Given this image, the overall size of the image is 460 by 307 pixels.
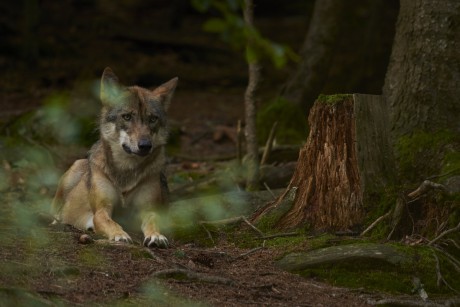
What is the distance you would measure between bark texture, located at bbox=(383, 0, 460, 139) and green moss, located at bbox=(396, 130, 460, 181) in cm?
14

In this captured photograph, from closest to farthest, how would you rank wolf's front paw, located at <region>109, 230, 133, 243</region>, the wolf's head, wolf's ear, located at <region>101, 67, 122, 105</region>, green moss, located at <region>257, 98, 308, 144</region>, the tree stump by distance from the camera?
the tree stump, wolf's front paw, located at <region>109, 230, 133, 243</region>, the wolf's head, wolf's ear, located at <region>101, 67, 122, 105</region>, green moss, located at <region>257, 98, 308, 144</region>

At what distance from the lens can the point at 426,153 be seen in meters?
9.38

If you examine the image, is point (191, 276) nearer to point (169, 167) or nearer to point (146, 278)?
point (146, 278)

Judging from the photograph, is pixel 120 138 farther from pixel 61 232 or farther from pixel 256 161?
pixel 256 161

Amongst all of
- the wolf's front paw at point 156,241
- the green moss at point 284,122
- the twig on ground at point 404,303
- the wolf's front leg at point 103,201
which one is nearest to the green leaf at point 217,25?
the twig on ground at point 404,303

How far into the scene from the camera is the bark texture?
31.4 ft

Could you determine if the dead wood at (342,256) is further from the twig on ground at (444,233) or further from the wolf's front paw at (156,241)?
the wolf's front paw at (156,241)

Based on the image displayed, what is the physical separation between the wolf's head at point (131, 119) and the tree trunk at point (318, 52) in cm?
547

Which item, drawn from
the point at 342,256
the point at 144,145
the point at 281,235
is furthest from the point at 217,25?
the point at 144,145

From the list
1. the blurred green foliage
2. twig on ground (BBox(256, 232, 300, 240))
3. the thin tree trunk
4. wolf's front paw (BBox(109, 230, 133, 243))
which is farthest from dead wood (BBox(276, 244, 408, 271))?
the blurred green foliage

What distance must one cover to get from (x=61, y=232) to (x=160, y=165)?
65.9 inches

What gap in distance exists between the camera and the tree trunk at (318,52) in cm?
1495

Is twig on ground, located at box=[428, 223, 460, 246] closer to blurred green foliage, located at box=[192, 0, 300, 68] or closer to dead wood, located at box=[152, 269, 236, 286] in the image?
dead wood, located at box=[152, 269, 236, 286]

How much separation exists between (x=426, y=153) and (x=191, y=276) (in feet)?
10.9
